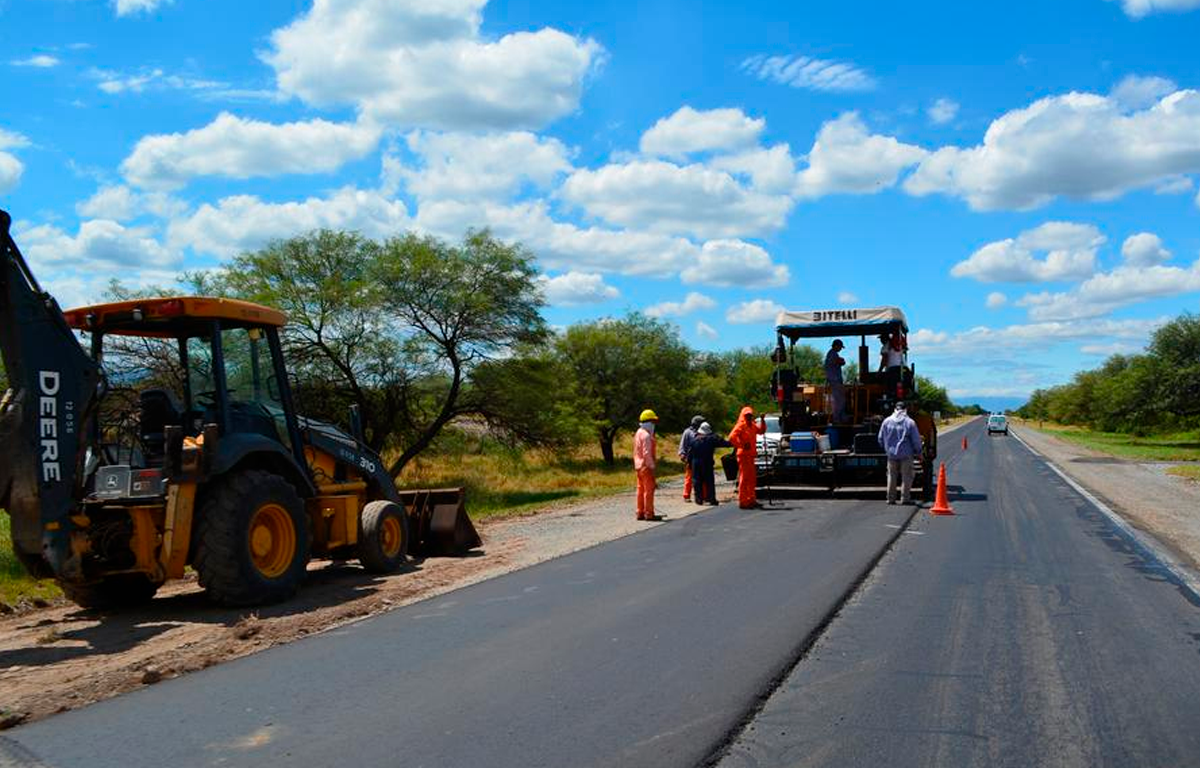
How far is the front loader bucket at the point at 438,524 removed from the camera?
12344mm

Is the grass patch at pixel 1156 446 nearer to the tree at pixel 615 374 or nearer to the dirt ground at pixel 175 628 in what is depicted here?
the tree at pixel 615 374

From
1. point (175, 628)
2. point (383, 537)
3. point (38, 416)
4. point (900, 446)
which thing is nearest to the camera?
point (38, 416)

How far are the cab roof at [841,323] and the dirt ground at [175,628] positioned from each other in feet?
27.4

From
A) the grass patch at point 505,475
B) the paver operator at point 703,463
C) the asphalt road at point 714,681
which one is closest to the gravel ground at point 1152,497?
the asphalt road at point 714,681

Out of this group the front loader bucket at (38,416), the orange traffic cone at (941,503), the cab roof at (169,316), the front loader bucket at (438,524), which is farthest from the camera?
the orange traffic cone at (941,503)

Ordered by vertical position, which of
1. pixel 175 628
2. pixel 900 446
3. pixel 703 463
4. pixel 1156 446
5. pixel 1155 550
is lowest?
pixel 1156 446

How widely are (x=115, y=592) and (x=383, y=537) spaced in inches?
108

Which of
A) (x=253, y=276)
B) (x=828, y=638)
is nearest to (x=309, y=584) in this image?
(x=828, y=638)

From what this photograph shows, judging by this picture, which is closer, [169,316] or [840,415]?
[169,316]

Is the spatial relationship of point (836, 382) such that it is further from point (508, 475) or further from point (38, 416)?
point (508, 475)

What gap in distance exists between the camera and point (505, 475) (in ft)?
116

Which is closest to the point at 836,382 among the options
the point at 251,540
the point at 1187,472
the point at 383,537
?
the point at 383,537

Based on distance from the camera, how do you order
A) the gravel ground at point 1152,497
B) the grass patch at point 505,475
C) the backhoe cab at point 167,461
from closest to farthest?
the backhoe cab at point 167,461
the gravel ground at point 1152,497
the grass patch at point 505,475

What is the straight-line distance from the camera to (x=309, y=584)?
33.8 feet
